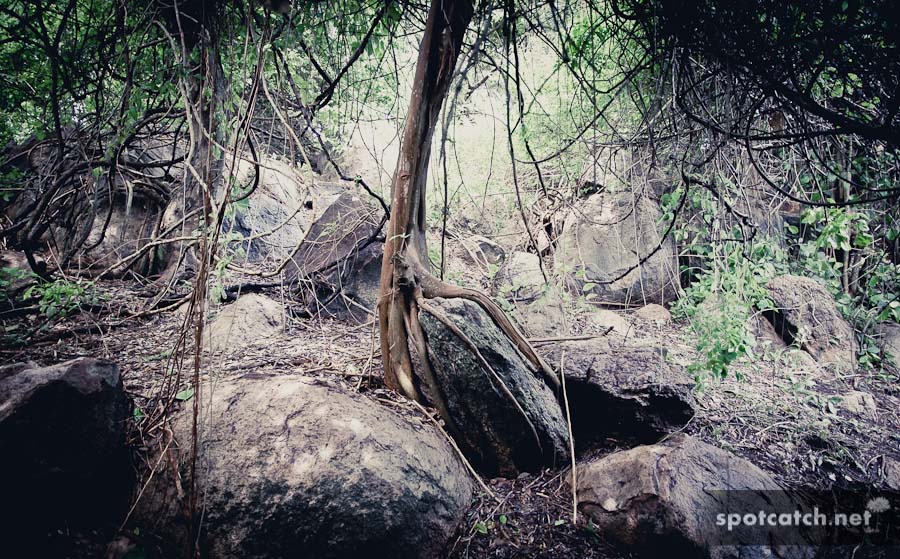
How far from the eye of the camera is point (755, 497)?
7.89 ft

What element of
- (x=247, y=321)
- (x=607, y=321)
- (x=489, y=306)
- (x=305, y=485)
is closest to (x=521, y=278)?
(x=607, y=321)

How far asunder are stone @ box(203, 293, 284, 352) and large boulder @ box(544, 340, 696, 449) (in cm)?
216

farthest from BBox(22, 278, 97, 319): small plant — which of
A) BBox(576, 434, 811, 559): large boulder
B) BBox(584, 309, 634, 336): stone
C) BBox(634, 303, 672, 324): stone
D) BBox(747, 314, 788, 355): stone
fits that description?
BBox(747, 314, 788, 355): stone

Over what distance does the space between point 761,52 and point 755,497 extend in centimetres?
213

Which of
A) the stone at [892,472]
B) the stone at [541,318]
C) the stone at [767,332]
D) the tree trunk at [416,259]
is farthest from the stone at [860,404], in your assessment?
the tree trunk at [416,259]

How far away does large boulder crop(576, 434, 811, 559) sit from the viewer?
220 cm

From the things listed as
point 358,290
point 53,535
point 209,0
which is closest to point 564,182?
point 358,290

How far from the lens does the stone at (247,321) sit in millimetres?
3330

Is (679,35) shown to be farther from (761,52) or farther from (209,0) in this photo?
(209,0)

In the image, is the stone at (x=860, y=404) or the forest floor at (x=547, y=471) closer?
the forest floor at (x=547, y=471)

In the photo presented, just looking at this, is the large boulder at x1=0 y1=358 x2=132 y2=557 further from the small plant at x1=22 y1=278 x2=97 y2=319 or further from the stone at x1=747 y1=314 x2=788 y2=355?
the stone at x1=747 y1=314 x2=788 y2=355

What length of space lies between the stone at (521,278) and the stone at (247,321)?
1.97 meters

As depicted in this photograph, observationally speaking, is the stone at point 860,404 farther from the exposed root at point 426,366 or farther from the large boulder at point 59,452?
the large boulder at point 59,452

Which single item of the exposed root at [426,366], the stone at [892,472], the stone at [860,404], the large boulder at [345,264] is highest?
the large boulder at [345,264]
